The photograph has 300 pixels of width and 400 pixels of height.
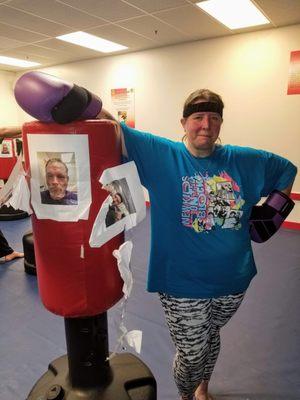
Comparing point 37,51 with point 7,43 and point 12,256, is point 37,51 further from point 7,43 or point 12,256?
point 12,256

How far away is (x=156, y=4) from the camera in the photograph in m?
2.92

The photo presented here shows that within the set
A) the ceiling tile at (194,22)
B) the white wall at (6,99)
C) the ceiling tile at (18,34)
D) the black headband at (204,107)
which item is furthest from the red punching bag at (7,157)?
the black headband at (204,107)

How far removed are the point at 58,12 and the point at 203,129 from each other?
290 cm

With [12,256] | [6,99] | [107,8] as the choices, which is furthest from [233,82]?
[6,99]

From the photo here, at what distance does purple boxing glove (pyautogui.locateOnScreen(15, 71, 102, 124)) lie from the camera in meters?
0.71

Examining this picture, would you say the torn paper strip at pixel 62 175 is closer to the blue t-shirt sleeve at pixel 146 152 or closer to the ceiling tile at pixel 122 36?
the blue t-shirt sleeve at pixel 146 152

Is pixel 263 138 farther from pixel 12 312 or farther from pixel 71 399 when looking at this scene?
pixel 71 399

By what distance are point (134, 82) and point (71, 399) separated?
4726 millimetres

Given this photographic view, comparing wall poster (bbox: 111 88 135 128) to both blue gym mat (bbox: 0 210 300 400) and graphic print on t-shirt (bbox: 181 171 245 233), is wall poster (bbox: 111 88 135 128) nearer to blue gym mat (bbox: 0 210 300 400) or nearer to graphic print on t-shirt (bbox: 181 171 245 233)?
blue gym mat (bbox: 0 210 300 400)

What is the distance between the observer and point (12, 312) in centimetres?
213

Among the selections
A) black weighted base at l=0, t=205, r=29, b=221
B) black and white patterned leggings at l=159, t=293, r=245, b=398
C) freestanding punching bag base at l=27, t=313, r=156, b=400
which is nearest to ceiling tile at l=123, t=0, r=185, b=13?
black and white patterned leggings at l=159, t=293, r=245, b=398

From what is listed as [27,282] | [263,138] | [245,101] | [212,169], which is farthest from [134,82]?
[212,169]

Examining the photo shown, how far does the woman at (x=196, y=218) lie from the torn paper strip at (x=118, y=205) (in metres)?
0.19

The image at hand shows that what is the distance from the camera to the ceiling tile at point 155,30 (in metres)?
3.43
